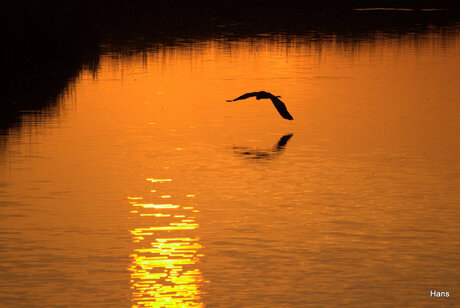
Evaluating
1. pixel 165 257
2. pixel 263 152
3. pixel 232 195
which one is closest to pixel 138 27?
pixel 263 152

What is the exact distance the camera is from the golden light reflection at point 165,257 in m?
9.40

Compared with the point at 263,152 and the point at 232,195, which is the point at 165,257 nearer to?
the point at 232,195

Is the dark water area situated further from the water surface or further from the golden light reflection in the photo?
the golden light reflection

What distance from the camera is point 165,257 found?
10586 mm

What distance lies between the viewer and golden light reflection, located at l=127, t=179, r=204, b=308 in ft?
30.8

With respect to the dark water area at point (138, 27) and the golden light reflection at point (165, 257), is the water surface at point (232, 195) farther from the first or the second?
the dark water area at point (138, 27)

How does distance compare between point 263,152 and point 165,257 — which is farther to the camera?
point 263,152

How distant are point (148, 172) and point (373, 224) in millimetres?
3805

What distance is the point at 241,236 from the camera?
11.3 metres

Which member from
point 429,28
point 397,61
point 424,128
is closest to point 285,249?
point 424,128

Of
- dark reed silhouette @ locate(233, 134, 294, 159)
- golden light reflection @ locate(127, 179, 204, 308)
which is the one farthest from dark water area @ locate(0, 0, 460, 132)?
golden light reflection @ locate(127, 179, 204, 308)

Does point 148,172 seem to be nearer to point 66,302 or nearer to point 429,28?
point 66,302

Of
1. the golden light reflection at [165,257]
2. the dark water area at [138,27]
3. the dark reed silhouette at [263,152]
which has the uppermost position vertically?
the dark water area at [138,27]

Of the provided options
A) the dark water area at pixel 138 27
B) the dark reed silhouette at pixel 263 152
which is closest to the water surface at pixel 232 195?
the dark reed silhouette at pixel 263 152
